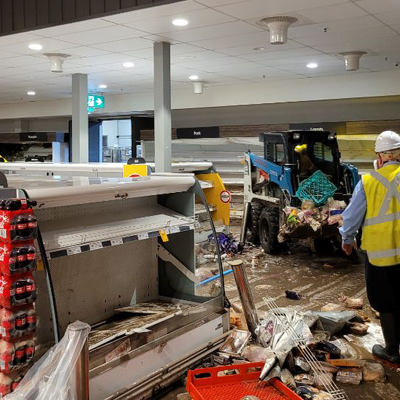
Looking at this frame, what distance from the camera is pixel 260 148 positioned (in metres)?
13.8

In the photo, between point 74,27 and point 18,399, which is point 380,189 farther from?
point 74,27

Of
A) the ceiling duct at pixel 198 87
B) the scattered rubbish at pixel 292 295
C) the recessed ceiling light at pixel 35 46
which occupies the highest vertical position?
the recessed ceiling light at pixel 35 46

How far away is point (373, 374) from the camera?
4.05m

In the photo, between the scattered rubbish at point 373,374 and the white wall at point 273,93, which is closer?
the scattered rubbish at point 373,374

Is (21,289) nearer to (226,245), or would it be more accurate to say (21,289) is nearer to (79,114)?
(226,245)

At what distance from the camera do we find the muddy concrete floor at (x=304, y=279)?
631cm

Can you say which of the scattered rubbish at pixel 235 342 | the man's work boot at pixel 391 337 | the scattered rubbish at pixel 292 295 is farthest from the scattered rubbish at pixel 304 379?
the scattered rubbish at pixel 292 295

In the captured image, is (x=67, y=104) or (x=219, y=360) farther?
(x=67, y=104)

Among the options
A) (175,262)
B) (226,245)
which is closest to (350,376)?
(175,262)

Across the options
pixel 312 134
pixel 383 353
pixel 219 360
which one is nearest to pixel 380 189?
pixel 383 353

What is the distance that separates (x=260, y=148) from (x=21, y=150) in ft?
34.4

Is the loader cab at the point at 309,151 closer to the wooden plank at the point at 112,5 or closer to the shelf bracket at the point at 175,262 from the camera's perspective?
the wooden plank at the point at 112,5

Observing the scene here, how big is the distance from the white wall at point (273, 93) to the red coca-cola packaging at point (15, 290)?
9747 millimetres

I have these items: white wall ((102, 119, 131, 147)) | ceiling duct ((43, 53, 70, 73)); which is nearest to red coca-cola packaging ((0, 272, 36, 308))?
ceiling duct ((43, 53, 70, 73))
